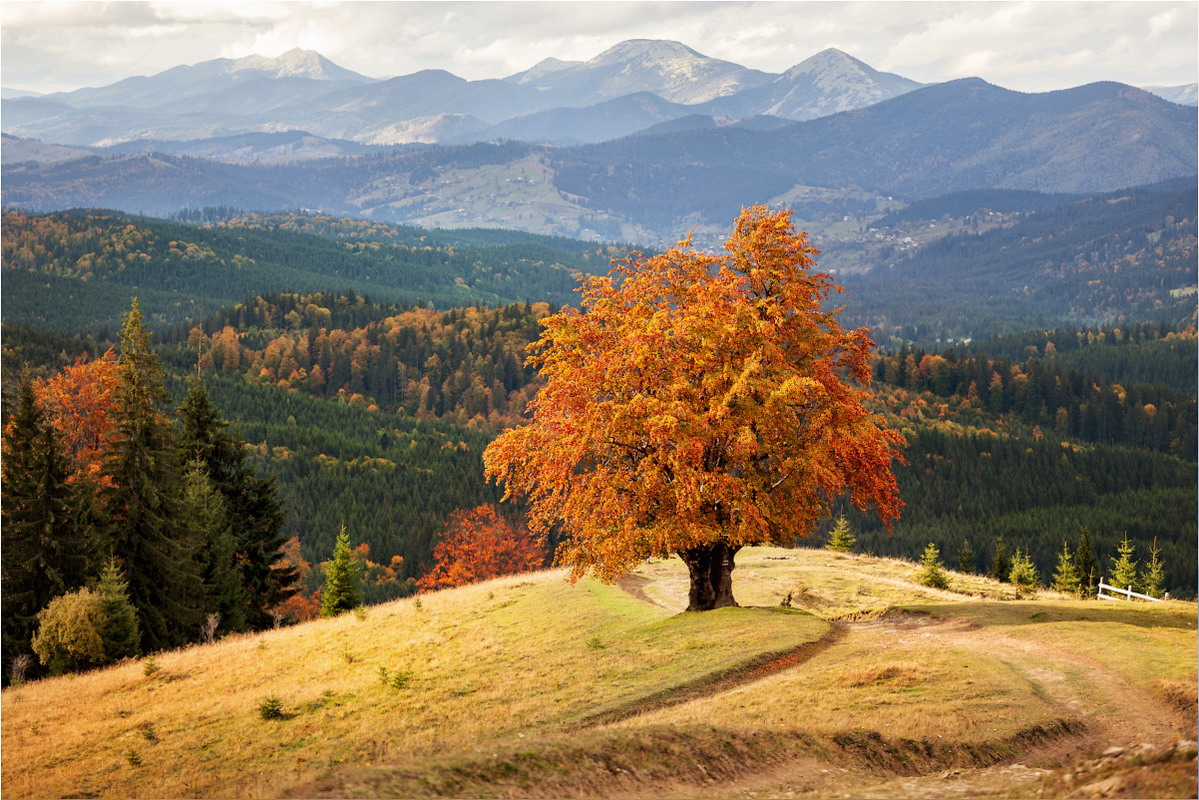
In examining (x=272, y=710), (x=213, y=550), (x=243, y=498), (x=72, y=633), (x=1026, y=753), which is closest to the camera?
(x=1026, y=753)

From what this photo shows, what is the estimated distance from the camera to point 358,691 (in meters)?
33.8

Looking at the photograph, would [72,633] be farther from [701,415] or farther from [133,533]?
[701,415]

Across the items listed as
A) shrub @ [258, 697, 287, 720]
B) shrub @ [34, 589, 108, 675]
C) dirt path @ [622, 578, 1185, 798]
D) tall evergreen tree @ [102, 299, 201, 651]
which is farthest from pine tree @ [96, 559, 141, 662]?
dirt path @ [622, 578, 1185, 798]

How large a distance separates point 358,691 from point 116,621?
22.8 m

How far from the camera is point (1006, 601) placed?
149ft

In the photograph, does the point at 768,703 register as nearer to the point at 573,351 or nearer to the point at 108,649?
the point at 573,351

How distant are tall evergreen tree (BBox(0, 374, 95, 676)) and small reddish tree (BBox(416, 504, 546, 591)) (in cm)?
6743

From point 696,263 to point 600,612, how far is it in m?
15.3

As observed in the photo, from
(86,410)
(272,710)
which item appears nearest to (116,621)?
(272,710)

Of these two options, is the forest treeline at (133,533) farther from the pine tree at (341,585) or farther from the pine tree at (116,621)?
the pine tree at (341,585)

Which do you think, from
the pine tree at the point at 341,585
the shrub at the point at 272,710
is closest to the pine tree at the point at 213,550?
the pine tree at the point at 341,585

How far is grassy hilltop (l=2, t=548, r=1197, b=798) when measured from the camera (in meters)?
21.6

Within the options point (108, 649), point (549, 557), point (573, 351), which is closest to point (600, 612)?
point (573, 351)

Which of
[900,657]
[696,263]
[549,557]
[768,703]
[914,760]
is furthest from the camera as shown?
[549,557]
